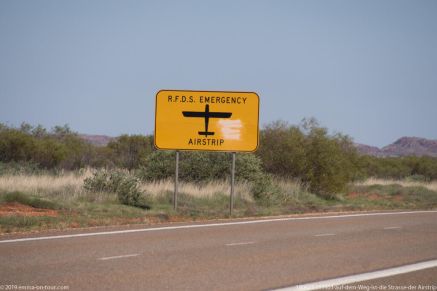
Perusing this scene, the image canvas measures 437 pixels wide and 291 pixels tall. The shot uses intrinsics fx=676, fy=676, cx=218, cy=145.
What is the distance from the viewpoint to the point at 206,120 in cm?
2006

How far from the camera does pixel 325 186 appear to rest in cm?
3331

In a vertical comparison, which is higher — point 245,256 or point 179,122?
point 179,122

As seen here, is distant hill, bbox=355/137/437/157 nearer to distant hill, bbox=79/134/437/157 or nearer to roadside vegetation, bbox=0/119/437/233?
distant hill, bbox=79/134/437/157

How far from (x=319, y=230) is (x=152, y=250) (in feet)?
17.1

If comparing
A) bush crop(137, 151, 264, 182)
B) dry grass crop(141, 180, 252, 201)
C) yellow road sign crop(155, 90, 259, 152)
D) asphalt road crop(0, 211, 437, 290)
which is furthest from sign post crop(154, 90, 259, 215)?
bush crop(137, 151, 264, 182)

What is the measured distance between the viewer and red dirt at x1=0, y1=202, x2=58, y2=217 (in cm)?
1625

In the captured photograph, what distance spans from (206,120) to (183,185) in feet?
20.3

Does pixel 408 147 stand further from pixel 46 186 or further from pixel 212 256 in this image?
pixel 212 256

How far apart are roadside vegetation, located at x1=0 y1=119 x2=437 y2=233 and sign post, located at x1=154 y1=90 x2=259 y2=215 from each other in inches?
77.2

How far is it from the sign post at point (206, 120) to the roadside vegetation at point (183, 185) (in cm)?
196

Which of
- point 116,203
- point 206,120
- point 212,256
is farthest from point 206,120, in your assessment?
point 212,256

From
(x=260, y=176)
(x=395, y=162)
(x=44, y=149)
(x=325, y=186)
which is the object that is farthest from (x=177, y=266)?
(x=395, y=162)

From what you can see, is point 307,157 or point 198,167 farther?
point 307,157

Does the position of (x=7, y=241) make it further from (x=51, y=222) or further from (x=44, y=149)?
(x=44, y=149)
